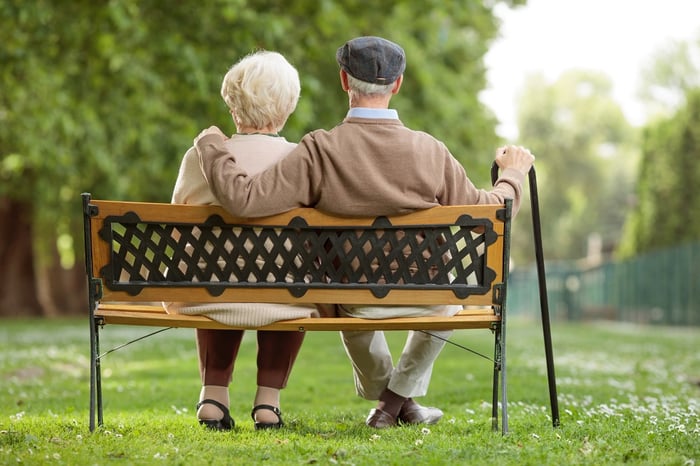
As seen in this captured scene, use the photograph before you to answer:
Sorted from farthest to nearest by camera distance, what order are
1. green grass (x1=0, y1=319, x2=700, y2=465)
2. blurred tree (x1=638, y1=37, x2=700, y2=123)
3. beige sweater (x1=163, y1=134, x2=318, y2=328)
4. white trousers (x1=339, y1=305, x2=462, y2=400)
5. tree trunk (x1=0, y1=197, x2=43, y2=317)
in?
blurred tree (x1=638, y1=37, x2=700, y2=123) < tree trunk (x1=0, y1=197, x2=43, y2=317) < white trousers (x1=339, y1=305, x2=462, y2=400) < beige sweater (x1=163, y1=134, x2=318, y2=328) < green grass (x1=0, y1=319, x2=700, y2=465)

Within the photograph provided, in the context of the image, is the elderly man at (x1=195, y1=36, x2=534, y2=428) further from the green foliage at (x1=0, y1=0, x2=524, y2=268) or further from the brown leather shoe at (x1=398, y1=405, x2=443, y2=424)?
the green foliage at (x1=0, y1=0, x2=524, y2=268)

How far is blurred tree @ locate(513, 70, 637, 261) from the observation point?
72250mm

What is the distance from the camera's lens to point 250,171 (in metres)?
5.41

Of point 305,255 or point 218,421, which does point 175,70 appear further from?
point 305,255

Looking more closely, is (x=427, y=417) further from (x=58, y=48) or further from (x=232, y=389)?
(x=58, y=48)

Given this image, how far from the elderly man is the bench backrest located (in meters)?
0.09

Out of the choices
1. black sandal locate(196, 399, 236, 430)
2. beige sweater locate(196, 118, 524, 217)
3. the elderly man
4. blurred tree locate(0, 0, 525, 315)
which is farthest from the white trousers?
blurred tree locate(0, 0, 525, 315)

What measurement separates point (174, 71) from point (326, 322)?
12.0 metres

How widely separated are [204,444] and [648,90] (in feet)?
221

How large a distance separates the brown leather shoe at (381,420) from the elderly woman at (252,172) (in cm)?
49

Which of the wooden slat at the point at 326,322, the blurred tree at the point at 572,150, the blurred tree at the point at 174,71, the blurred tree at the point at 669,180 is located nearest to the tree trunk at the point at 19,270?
the blurred tree at the point at 174,71

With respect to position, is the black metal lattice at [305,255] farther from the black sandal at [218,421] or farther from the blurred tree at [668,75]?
the blurred tree at [668,75]

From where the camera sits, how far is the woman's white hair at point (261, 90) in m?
5.48

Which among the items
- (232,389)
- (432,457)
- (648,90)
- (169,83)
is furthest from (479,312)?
(648,90)
